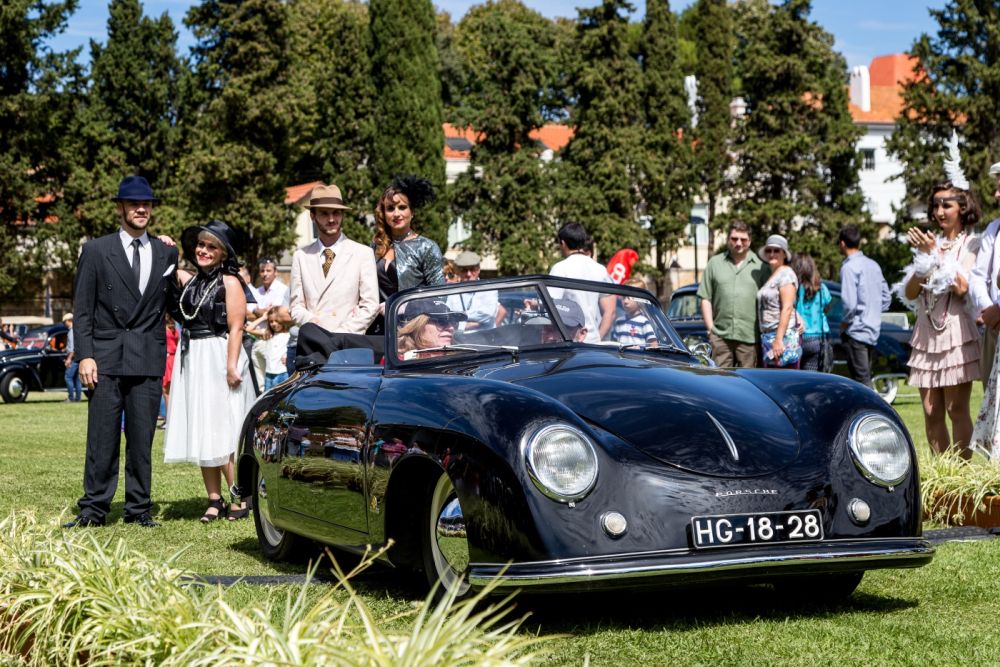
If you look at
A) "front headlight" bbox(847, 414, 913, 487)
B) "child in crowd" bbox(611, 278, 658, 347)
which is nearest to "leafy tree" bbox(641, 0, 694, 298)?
"child in crowd" bbox(611, 278, 658, 347)

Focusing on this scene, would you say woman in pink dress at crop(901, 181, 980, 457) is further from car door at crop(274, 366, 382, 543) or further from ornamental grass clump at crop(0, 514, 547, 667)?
ornamental grass clump at crop(0, 514, 547, 667)

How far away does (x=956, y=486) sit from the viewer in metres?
7.71

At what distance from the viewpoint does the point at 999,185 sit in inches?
304

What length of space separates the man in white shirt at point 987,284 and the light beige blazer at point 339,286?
Answer: 12.3 ft

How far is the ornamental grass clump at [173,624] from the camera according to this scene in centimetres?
329

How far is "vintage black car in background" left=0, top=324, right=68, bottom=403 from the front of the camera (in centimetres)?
2834

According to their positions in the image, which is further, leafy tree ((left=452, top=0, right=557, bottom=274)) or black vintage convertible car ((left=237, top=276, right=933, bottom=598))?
leafy tree ((left=452, top=0, right=557, bottom=274))

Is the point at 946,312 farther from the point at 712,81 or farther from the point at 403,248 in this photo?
the point at 712,81

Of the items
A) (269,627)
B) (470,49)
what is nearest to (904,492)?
(269,627)

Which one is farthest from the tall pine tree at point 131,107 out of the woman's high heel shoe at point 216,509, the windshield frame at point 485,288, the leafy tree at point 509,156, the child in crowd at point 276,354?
the windshield frame at point 485,288

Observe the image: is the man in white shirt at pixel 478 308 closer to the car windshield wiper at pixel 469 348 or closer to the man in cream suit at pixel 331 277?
the car windshield wiper at pixel 469 348

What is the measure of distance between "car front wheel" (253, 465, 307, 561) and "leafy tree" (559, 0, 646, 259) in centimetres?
4731

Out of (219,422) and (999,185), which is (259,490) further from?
(999,185)

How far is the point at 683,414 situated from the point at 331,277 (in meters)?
3.69
